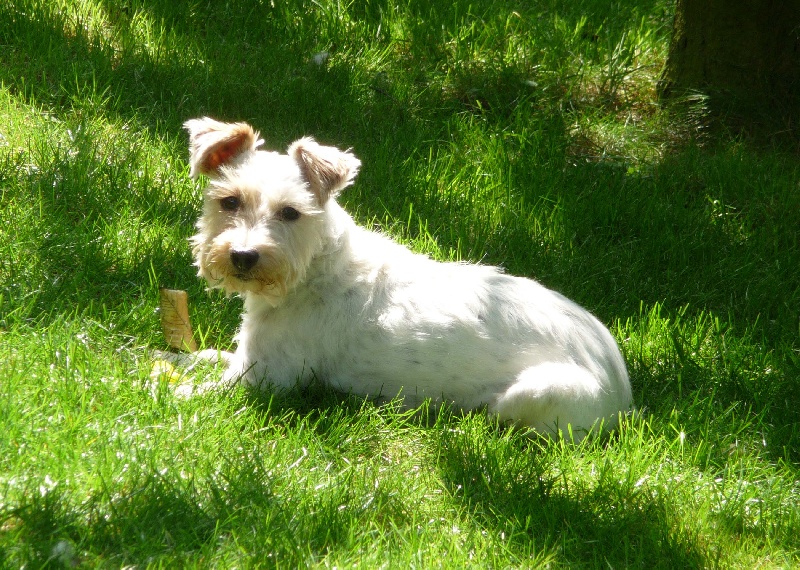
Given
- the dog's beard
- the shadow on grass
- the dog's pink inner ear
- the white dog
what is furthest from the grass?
the dog's pink inner ear

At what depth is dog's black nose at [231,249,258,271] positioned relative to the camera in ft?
15.1

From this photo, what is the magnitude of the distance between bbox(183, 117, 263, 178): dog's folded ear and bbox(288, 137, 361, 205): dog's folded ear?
0.29 meters

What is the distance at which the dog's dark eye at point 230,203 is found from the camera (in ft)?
15.9

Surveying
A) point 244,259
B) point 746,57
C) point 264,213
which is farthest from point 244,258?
point 746,57

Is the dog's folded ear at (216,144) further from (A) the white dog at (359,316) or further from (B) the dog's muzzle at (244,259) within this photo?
(B) the dog's muzzle at (244,259)

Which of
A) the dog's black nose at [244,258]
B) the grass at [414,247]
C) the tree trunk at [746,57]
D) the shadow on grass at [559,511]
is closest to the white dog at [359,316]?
the dog's black nose at [244,258]

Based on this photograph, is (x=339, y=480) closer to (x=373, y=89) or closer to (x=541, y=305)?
(x=541, y=305)

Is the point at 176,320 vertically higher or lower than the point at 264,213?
lower

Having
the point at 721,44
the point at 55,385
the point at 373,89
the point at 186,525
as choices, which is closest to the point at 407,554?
the point at 186,525

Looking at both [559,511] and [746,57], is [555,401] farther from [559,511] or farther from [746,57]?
[746,57]

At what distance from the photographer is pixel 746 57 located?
798cm

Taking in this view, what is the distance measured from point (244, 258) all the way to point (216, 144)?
→ 30.2 inches

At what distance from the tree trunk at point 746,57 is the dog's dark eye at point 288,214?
475 centimetres

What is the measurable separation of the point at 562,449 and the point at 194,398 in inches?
71.8
